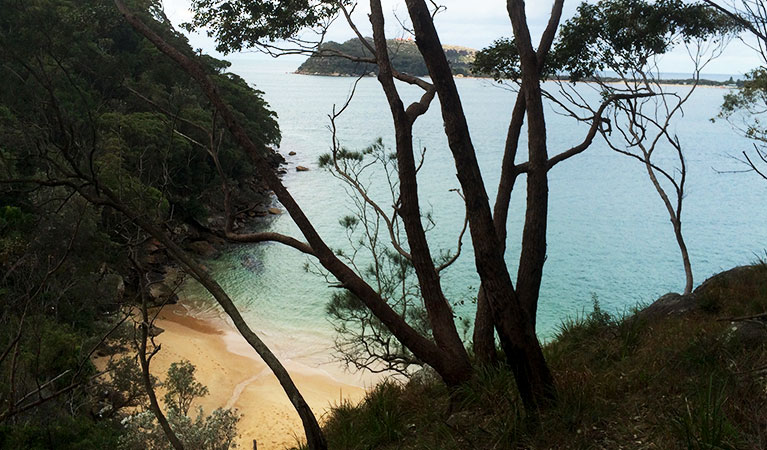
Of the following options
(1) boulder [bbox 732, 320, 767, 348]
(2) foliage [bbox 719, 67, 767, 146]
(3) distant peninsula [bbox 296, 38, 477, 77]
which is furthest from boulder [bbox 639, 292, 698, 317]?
(2) foliage [bbox 719, 67, 767, 146]

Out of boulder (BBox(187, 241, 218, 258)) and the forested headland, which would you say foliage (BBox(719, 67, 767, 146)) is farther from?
boulder (BBox(187, 241, 218, 258))

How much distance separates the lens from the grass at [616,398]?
3.22 metres

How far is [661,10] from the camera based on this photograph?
406 inches

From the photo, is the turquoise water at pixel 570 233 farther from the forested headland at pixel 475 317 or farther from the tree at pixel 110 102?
the tree at pixel 110 102

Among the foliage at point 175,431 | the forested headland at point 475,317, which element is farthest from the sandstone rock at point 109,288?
the foliage at point 175,431

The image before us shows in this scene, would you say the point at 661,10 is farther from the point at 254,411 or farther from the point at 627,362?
the point at 254,411

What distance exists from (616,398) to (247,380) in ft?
42.3

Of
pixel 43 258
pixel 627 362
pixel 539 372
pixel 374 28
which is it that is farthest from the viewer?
pixel 43 258

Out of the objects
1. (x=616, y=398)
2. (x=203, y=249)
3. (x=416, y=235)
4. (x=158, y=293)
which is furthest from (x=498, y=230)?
(x=203, y=249)

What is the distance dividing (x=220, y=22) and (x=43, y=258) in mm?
8150

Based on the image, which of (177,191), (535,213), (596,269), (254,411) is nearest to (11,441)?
(535,213)

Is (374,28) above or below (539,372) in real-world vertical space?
above

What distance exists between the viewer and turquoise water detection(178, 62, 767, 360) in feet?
68.8

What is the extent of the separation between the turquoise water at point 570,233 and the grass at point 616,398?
11.1ft
